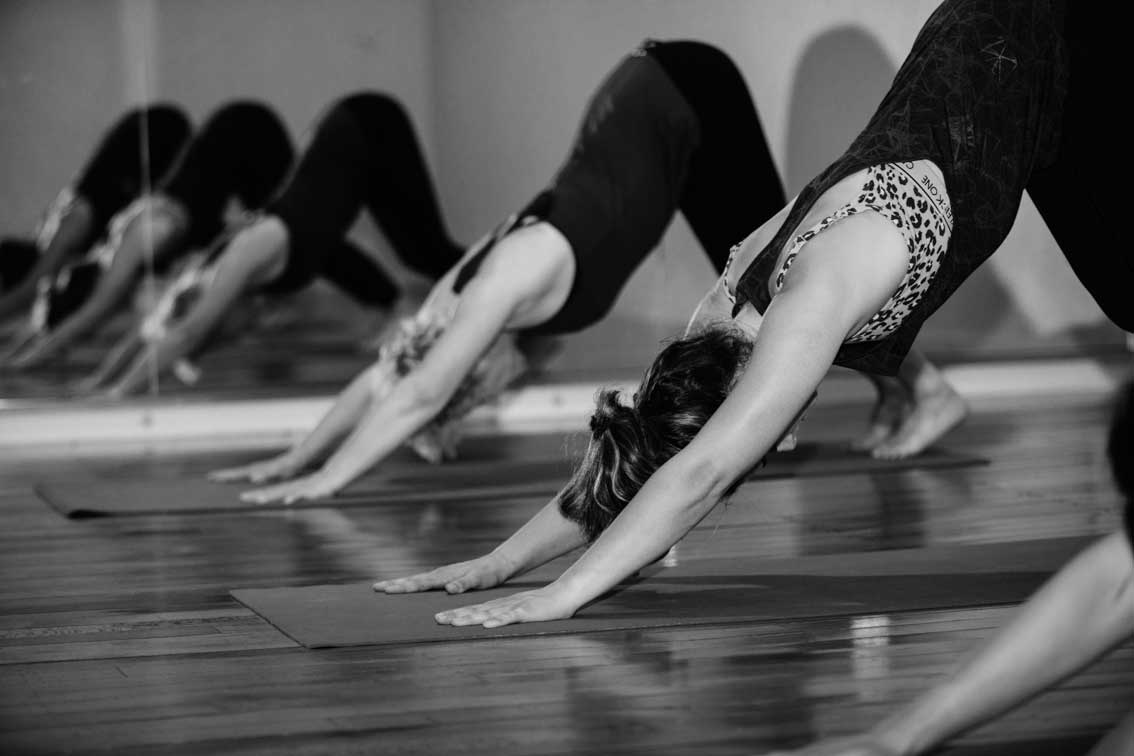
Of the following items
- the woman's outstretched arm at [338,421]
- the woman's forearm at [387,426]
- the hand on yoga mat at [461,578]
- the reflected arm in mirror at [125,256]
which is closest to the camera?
the hand on yoga mat at [461,578]

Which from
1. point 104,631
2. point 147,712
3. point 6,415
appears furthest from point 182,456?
point 147,712

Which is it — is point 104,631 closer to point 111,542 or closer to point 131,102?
point 111,542

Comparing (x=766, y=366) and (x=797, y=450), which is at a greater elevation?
(x=766, y=366)

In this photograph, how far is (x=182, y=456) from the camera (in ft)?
15.8

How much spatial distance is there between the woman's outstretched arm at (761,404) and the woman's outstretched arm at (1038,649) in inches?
24.5

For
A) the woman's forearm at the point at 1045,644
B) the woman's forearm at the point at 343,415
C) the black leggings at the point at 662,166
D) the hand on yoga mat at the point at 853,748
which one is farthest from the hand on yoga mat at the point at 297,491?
the woman's forearm at the point at 1045,644

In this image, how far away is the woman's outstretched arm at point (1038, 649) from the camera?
60.5 inches

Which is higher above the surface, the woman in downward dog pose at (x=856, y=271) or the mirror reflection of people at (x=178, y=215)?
the woman in downward dog pose at (x=856, y=271)

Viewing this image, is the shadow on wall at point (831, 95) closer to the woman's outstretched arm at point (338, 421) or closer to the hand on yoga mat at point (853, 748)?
the woman's outstretched arm at point (338, 421)

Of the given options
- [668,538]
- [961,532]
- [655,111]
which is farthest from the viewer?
[655,111]

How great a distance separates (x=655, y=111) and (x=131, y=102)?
6.29ft

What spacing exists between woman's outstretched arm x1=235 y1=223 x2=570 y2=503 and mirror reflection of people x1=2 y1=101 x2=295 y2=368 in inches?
68.3

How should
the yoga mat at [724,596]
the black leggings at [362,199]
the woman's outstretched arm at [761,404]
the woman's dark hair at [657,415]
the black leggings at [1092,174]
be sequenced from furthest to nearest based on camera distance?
1. the black leggings at [362,199]
2. the black leggings at [1092,174]
3. the yoga mat at [724,596]
4. the woman's dark hair at [657,415]
5. the woman's outstretched arm at [761,404]

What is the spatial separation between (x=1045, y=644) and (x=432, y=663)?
960 mm
